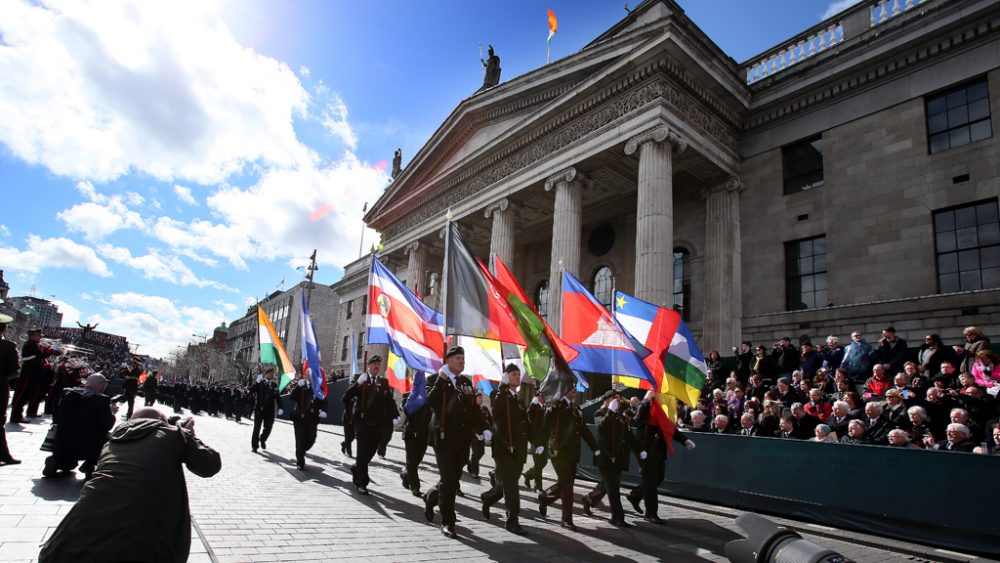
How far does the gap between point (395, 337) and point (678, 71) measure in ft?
44.0

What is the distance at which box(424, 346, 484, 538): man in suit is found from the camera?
634 centimetres

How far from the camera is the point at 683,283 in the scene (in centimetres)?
2084

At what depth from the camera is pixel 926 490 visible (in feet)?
23.2

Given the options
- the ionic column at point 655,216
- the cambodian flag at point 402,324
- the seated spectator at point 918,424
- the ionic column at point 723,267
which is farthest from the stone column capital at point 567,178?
the seated spectator at point 918,424

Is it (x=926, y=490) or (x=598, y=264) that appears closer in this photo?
(x=926, y=490)

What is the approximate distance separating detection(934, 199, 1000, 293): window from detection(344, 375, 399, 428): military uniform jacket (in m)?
14.3

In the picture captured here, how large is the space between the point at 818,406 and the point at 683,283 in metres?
11.1

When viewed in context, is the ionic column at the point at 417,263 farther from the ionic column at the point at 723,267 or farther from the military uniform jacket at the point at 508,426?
the military uniform jacket at the point at 508,426

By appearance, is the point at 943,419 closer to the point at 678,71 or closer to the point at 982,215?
the point at 982,215

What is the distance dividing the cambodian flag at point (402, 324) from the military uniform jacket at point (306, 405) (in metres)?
2.10

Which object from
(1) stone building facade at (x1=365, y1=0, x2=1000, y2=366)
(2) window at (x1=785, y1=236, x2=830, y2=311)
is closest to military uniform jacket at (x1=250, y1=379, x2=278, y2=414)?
(1) stone building facade at (x1=365, y1=0, x2=1000, y2=366)

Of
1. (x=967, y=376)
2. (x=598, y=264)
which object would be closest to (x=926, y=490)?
(x=967, y=376)

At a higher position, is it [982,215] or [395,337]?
[982,215]

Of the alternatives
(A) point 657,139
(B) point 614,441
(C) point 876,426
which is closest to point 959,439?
(C) point 876,426
